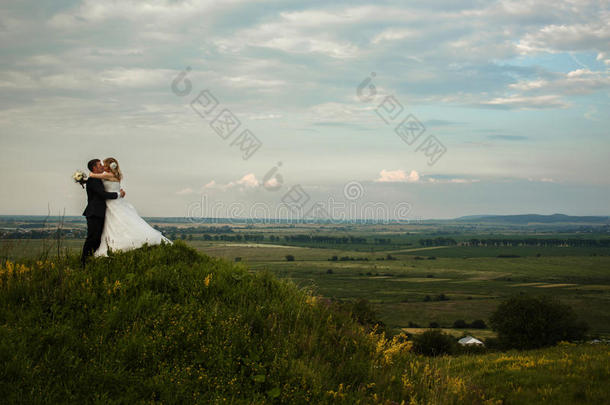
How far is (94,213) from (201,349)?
5.73 metres

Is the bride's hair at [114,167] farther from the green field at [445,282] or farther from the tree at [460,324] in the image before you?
the tree at [460,324]

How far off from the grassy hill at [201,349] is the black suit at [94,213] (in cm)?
60

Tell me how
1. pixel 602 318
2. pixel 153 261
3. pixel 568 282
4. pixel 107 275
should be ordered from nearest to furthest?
pixel 107 275
pixel 153 261
pixel 602 318
pixel 568 282

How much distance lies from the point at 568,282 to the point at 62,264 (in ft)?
527

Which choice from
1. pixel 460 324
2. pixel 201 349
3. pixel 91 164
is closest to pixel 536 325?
pixel 460 324

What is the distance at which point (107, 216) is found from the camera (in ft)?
41.5

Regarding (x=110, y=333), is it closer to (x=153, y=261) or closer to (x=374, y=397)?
(x=153, y=261)

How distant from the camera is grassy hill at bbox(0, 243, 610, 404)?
7.83 m

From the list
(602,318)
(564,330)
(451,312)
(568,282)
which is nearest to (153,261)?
(564,330)

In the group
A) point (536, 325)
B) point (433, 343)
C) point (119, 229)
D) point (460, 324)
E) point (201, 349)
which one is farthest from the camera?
point (460, 324)

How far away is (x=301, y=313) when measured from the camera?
37.1 feet

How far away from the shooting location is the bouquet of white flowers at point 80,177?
12383 mm

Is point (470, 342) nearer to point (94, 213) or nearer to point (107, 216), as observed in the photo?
point (107, 216)

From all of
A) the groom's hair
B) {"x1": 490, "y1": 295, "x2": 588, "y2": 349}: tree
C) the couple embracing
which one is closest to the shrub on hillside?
{"x1": 490, "y1": 295, "x2": 588, "y2": 349}: tree
